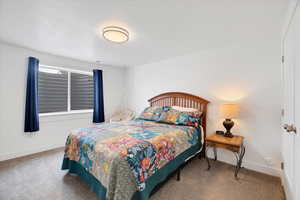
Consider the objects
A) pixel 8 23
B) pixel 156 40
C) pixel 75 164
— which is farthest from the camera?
pixel 156 40

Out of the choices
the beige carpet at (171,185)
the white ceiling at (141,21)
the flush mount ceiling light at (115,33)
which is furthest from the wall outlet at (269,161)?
the flush mount ceiling light at (115,33)

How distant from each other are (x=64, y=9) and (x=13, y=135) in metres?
2.77

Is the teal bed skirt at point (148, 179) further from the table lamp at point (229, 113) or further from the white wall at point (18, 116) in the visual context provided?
the white wall at point (18, 116)

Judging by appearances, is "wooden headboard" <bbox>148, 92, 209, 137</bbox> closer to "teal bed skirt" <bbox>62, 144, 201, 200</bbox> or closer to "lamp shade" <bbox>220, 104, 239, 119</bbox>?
"lamp shade" <bbox>220, 104, 239, 119</bbox>

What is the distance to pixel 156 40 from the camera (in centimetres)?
240

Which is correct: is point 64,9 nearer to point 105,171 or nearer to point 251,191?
point 105,171

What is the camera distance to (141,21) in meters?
1.80

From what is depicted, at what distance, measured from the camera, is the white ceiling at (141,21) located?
1489mm

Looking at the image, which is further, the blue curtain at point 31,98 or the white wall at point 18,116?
the blue curtain at point 31,98

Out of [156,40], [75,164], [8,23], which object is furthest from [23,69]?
[156,40]

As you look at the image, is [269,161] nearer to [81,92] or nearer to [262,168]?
[262,168]

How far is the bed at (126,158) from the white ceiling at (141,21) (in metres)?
1.59

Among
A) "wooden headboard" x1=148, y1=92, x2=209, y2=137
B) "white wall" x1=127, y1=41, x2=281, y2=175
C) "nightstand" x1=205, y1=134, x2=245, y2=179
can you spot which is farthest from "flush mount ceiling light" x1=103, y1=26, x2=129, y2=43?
"nightstand" x1=205, y1=134, x2=245, y2=179

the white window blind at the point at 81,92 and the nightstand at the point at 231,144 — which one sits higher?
the white window blind at the point at 81,92
